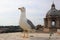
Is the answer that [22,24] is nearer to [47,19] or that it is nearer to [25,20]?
[25,20]

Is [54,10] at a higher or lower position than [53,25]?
higher

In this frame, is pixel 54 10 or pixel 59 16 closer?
pixel 59 16

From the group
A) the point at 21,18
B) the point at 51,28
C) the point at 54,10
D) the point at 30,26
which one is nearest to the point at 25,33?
the point at 30,26

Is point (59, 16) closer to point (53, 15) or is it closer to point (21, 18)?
point (53, 15)

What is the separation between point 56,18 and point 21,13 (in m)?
17.6

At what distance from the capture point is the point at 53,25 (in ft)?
84.3

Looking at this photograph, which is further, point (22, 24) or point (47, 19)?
point (47, 19)

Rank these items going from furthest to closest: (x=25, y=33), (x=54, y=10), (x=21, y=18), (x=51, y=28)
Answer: (x=54, y=10) < (x=51, y=28) < (x=25, y=33) < (x=21, y=18)

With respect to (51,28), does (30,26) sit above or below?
above

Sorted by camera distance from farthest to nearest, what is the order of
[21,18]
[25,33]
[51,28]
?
[51,28] < [25,33] < [21,18]

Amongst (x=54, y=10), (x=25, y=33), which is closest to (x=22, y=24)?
(x=25, y=33)

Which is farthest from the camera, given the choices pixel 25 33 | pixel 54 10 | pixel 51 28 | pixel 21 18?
pixel 54 10

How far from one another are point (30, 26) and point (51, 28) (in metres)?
16.6

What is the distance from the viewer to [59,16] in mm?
25625
